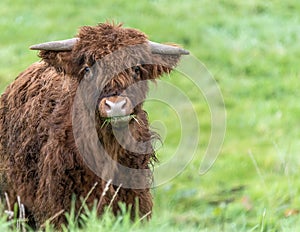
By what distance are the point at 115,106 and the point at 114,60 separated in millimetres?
511

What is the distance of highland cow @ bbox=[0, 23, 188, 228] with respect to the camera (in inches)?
272

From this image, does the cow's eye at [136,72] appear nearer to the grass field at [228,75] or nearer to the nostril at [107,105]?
the nostril at [107,105]

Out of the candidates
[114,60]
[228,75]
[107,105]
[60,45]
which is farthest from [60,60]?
[228,75]

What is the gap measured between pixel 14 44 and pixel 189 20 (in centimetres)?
315

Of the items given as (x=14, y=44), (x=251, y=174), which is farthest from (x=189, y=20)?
(x=251, y=174)

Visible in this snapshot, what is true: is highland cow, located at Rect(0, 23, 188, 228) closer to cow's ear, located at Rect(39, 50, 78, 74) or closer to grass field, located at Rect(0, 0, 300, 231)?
cow's ear, located at Rect(39, 50, 78, 74)

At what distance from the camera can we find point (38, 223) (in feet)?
24.2

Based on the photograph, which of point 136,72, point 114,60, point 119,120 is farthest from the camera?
point 136,72

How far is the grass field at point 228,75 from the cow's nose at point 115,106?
2797mm

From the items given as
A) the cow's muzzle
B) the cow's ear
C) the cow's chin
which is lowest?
the cow's chin

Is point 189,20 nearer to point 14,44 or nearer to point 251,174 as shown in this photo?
point 14,44

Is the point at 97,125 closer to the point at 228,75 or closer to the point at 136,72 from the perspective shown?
the point at 136,72

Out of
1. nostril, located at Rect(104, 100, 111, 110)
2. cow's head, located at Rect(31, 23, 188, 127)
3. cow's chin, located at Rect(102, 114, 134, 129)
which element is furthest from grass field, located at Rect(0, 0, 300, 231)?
nostril, located at Rect(104, 100, 111, 110)

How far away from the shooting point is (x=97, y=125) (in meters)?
6.98
